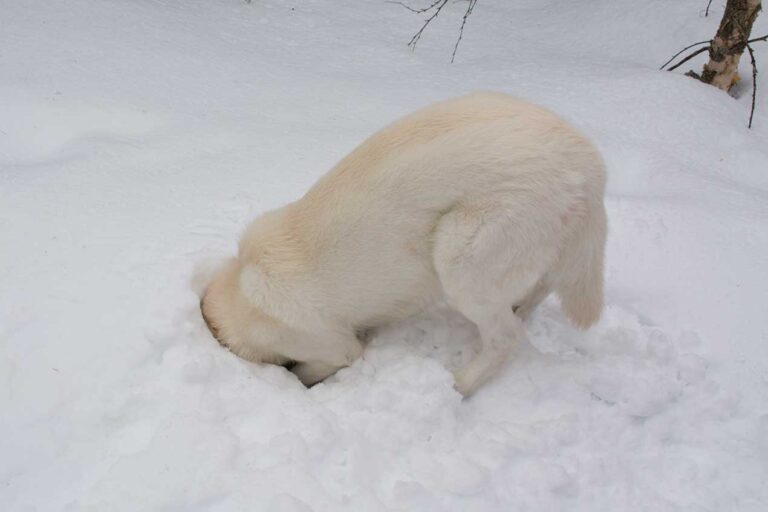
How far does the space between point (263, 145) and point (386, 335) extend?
1569 millimetres

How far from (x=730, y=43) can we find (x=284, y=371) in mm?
4121

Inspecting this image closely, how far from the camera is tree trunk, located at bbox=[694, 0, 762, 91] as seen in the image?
4.23 metres

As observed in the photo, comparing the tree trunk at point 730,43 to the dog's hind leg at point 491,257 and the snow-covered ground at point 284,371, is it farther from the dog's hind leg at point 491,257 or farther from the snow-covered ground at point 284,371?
the dog's hind leg at point 491,257

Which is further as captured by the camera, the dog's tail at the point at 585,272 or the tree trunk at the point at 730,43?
the tree trunk at the point at 730,43

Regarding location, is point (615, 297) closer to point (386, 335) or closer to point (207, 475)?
point (386, 335)

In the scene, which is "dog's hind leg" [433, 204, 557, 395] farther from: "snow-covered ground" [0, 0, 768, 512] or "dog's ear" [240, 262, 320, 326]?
"dog's ear" [240, 262, 320, 326]

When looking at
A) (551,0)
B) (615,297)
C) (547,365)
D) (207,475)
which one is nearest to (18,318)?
(207,475)

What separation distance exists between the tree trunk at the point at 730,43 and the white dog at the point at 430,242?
305cm

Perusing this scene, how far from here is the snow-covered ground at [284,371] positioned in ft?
6.38

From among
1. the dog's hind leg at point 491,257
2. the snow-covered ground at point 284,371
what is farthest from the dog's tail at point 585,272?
the snow-covered ground at point 284,371

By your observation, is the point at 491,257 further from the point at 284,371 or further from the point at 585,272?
the point at 284,371

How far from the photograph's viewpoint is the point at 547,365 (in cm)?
247

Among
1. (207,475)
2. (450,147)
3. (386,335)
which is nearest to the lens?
(207,475)

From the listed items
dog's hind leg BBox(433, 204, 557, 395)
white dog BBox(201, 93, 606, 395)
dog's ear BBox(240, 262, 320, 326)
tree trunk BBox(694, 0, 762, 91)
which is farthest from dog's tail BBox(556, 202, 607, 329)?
tree trunk BBox(694, 0, 762, 91)
